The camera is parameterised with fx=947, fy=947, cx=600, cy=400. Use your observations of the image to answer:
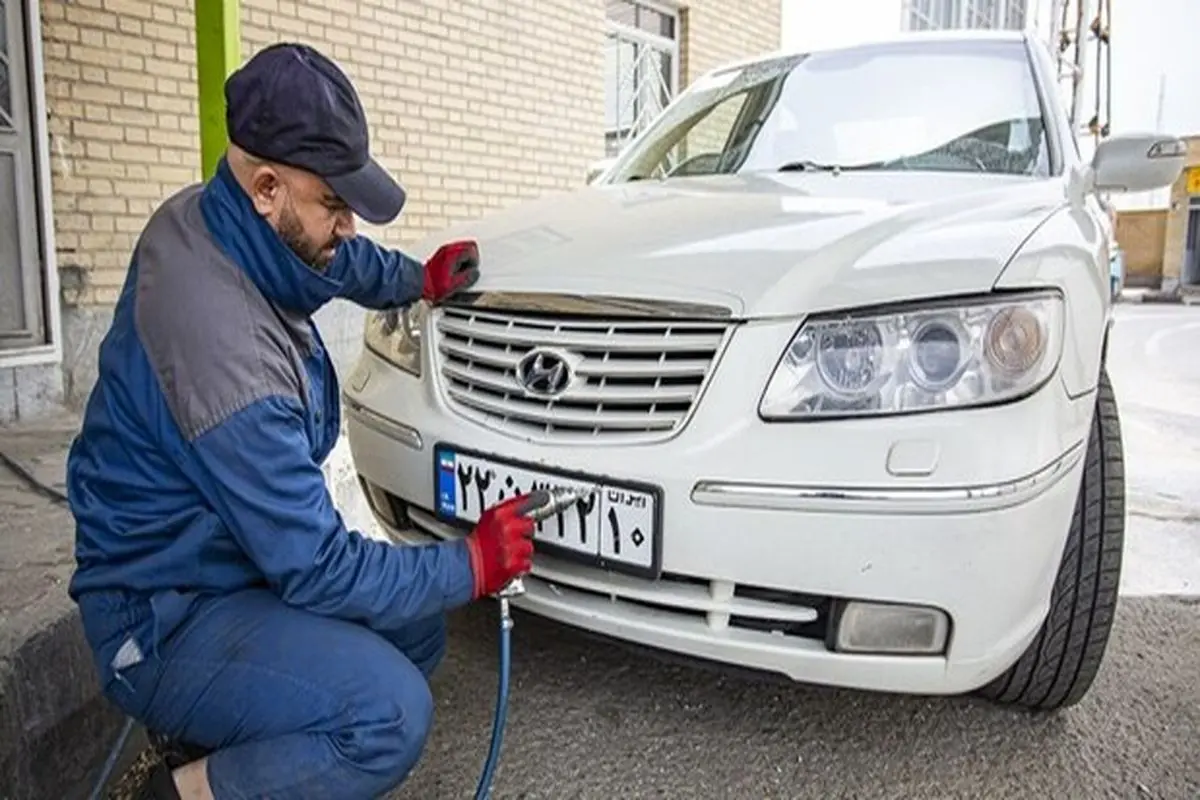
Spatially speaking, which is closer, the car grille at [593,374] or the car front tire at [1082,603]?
the car grille at [593,374]

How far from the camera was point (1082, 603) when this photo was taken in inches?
73.6

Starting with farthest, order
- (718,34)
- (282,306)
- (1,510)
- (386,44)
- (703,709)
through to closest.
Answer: (718,34)
(386,44)
(1,510)
(703,709)
(282,306)

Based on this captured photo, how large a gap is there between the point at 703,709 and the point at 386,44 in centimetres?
469

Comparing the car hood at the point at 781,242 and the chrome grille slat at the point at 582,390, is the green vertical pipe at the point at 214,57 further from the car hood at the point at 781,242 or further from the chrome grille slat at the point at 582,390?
the chrome grille slat at the point at 582,390

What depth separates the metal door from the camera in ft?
12.2

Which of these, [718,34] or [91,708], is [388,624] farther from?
[718,34]

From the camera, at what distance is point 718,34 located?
28.7 ft

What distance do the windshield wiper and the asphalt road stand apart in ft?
4.69

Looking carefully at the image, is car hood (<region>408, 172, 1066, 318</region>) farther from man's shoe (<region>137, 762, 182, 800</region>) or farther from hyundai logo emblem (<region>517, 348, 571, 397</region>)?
man's shoe (<region>137, 762, 182, 800</region>)

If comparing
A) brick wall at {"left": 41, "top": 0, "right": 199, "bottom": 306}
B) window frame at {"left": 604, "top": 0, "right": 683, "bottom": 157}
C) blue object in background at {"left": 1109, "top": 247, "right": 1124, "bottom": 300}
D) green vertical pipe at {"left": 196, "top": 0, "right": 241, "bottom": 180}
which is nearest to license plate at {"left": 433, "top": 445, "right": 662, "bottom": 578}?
blue object in background at {"left": 1109, "top": 247, "right": 1124, "bottom": 300}

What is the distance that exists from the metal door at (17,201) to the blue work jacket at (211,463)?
8.95ft

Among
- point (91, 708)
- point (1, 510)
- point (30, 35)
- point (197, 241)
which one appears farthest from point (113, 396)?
point (30, 35)

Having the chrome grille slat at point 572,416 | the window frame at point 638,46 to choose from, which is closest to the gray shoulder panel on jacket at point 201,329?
the chrome grille slat at point 572,416

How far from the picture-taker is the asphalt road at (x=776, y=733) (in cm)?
184
